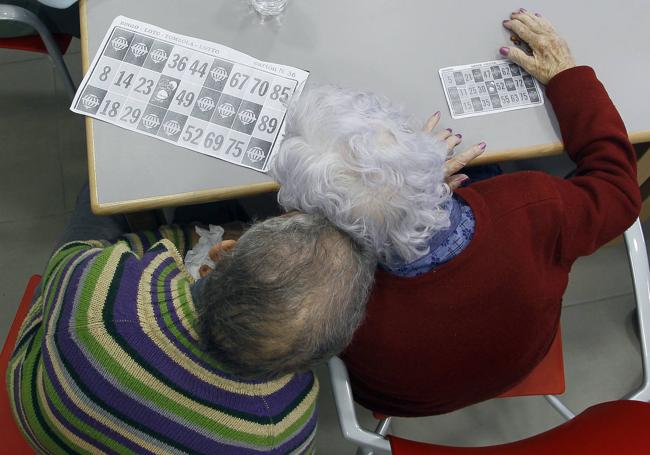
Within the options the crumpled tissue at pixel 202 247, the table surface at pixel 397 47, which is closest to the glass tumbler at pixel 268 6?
the table surface at pixel 397 47

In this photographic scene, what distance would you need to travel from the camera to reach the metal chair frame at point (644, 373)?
2.68 feet

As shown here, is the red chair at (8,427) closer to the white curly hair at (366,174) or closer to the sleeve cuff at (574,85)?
the white curly hair at (366,174)

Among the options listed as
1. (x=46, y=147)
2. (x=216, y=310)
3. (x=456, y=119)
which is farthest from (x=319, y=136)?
(x=46, y=147)

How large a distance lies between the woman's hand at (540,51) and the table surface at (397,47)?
3 centimetres

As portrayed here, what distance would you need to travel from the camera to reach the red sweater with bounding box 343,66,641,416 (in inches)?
29.1

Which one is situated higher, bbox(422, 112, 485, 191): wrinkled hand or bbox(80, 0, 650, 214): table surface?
bbox(80, 0, 650, 214): table surface

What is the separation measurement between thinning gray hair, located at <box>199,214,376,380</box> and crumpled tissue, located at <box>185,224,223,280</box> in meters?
0.43

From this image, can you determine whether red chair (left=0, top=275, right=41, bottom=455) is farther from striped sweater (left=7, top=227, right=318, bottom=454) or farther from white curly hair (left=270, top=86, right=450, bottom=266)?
white curly hair (left=270, top=86, right=450, bottom=266)

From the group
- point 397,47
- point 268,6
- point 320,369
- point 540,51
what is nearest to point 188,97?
point 268,6

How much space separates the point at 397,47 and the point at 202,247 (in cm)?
55

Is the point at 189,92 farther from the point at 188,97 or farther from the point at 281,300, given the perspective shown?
the point at 281,300

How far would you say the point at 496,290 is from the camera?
740 mm

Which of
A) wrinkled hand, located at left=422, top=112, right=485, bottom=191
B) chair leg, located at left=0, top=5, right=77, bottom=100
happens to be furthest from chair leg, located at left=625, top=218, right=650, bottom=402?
chair leg, located at left=0, top=5, right=77, bottom=100

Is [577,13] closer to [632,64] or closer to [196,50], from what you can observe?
[632,64]
